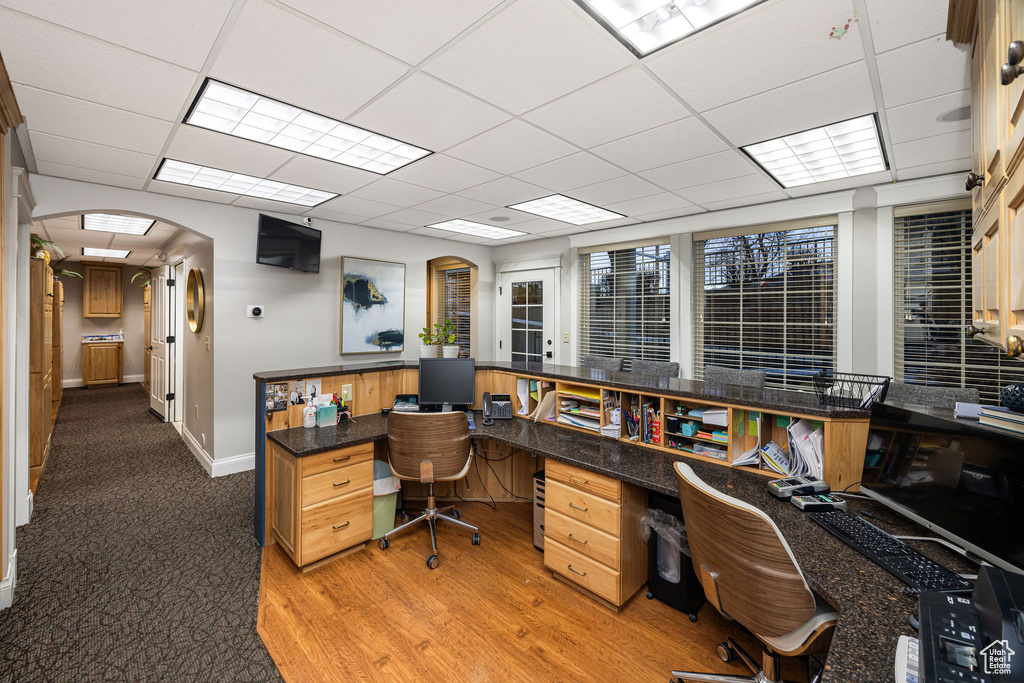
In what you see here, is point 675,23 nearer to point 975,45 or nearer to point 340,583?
point 975,45

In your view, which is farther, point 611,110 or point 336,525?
point 336,525

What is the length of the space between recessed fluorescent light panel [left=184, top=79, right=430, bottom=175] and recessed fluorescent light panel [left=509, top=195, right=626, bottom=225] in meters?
1.43

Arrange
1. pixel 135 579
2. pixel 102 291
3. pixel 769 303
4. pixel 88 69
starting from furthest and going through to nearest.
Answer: pixel 102 291 < pixel 769 303 < pixel 135 579 < pixel 88 69

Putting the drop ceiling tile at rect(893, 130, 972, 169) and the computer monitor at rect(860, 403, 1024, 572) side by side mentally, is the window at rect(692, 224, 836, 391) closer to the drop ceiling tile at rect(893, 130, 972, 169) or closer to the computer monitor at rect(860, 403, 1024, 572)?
the drop ceiling tile at rect(893, 130, 972, 169)

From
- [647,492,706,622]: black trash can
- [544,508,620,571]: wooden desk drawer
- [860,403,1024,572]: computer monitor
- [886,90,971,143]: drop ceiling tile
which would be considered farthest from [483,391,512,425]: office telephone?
[886,90,971,143]: drop ceiling tile

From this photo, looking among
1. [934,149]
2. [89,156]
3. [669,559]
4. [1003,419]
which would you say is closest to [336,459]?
[669,559]

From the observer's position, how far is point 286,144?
2678mm

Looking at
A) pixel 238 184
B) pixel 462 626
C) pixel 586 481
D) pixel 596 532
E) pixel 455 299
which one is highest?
pixel 238 184

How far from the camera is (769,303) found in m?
4.09

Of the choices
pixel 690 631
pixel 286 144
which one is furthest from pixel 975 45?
pixel 286 144

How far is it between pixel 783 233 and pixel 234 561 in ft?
17.0

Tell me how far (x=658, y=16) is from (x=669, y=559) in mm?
2457

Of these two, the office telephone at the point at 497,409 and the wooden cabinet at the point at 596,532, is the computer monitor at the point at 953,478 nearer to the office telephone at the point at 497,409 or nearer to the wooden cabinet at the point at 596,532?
the wooden cabinet at the point at 596,532

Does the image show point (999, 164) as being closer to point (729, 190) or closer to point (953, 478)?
point (953, 478)
